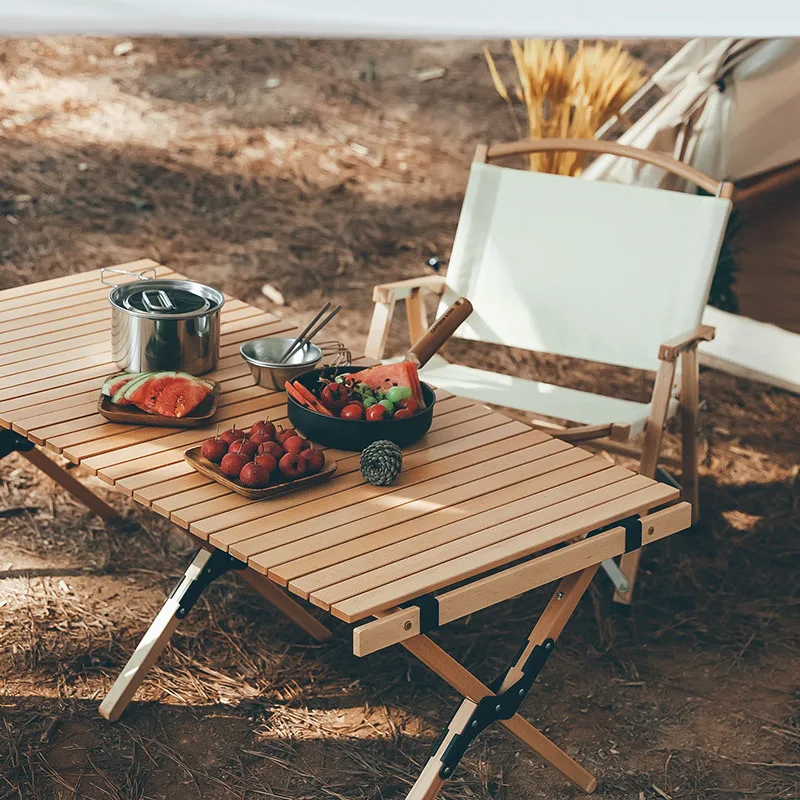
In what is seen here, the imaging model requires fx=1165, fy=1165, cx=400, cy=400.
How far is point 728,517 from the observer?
12.2 ft

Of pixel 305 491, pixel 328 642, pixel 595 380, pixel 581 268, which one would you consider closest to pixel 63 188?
pixel 595 380

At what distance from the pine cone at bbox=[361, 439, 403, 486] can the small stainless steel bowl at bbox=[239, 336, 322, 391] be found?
1.41ft

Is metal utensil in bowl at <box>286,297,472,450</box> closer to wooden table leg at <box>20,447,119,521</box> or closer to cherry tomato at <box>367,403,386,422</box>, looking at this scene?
cherry tomato at <box>367,403,386,422</box>

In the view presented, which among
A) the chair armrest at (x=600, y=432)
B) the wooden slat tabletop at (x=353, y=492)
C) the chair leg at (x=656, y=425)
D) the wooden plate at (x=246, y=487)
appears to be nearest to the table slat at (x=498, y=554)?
the wooden slat tabletop at (x=353, y=492)

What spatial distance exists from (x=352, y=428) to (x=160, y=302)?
581mm

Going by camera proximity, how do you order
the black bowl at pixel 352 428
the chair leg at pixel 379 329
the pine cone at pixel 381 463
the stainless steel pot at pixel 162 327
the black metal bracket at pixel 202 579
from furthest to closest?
1. the chair leg at pixel 379 329
2. the black metal bracket at pixel 202 579
3. the stainless steel pot at pixel 162 327
4. the black bowl at pixel 352 428
5. the pine cone at pixel 381 463

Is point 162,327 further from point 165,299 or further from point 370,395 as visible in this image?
point 370,395

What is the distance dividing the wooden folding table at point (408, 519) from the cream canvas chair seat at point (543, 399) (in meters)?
0.59

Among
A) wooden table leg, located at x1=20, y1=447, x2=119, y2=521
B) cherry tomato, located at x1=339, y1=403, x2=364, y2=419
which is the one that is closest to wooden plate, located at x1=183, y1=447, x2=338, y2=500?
cherry tomato, located at x1=339, y1=403, x2=364, y2=419

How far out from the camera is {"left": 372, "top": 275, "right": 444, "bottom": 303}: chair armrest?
134 inches

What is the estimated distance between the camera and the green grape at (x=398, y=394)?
2.43 metres

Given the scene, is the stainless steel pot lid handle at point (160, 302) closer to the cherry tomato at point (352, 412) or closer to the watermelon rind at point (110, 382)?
the watermelon rind at point (110, 382)

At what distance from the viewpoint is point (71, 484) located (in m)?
3.40

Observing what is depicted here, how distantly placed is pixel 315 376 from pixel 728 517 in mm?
1742
